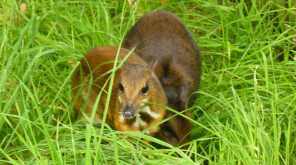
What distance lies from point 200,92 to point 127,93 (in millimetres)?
695

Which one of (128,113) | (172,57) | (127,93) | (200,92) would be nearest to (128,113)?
(128,113)

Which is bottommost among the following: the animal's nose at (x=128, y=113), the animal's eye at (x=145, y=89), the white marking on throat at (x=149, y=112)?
the white marking on throat at (x=149, y=112)

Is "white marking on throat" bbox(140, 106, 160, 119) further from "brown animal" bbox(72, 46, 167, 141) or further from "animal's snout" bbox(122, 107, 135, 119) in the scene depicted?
"animal's snout" bbox(122, 107, 135, 119)

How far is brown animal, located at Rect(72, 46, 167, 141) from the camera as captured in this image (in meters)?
3.67

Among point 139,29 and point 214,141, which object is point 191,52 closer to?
point 139,29

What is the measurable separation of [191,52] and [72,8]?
4.67 feet

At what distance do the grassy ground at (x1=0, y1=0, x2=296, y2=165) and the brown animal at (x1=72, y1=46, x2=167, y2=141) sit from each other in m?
0.14

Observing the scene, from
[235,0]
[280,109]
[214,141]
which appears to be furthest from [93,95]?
[235,0]

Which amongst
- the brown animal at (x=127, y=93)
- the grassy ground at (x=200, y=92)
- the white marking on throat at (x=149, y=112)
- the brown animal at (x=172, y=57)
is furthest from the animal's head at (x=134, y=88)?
the brown animal at (x=172, y=57)

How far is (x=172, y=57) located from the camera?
4723 millimetres

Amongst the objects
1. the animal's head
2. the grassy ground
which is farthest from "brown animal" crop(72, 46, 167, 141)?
the grassy ground

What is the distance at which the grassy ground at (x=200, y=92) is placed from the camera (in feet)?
12.0

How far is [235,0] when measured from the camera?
6234mm

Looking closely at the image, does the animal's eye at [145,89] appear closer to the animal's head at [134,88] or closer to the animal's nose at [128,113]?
the animal's head at [134,88]
